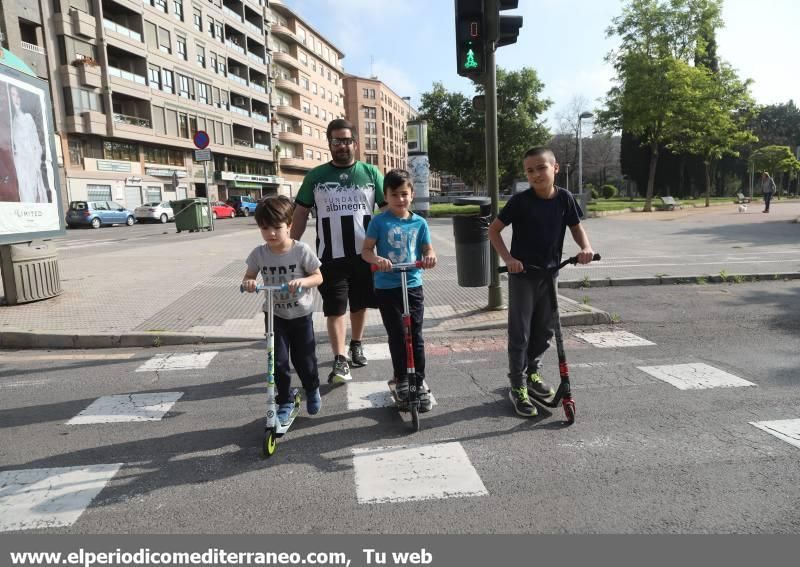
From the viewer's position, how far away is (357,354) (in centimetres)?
490

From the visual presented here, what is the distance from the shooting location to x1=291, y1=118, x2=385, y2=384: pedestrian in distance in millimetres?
4305

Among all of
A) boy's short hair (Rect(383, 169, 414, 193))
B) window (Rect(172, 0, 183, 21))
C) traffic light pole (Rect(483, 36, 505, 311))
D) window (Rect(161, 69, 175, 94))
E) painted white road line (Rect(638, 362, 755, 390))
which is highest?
window (Rect(172, 0, 183, 21))

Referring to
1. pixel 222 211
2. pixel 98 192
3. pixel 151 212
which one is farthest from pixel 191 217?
pixel 98 192

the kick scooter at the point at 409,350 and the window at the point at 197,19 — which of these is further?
the window at the point at 197,19

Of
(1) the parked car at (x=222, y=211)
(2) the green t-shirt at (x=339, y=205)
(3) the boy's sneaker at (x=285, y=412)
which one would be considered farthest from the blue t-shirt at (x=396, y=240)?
(1) the parked car at (x=222, y=211)

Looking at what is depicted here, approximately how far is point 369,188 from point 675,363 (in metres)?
2.98

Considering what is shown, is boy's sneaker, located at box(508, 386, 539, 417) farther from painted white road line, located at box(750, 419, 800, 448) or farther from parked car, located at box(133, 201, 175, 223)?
parked car, located at box(133, 201, 175, 223)

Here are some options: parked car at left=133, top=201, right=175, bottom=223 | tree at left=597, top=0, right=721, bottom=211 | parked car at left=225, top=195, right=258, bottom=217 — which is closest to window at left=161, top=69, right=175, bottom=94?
parked car at left=225, top=195, right=258, bottom=217

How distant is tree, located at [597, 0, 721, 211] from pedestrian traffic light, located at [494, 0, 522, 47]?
2328cm

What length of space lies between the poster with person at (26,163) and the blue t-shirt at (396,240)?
5.79 meters

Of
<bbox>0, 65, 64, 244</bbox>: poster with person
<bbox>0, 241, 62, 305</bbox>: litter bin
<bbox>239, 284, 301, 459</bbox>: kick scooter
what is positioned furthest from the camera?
<bbox>0, 241, 62, 305</bbox>: litter bin

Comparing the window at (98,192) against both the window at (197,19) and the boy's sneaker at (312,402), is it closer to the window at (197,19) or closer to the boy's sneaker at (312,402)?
the window at (197,19)

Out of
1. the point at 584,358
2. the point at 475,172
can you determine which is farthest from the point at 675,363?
the point at 475,172

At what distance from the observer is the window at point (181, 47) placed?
146 ft
